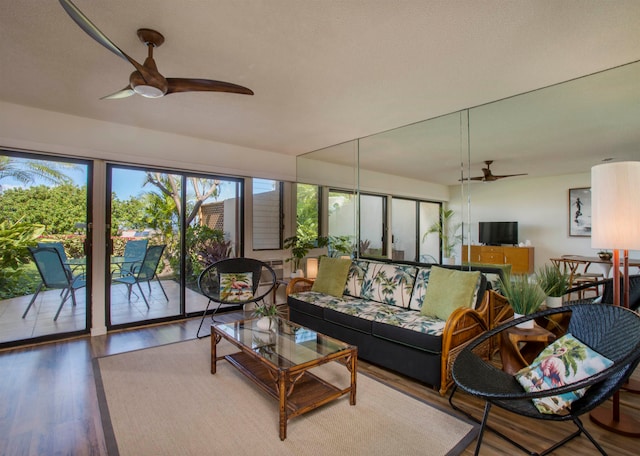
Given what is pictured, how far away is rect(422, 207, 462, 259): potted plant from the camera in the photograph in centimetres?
387

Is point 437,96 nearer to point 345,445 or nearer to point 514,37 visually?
point 514,37

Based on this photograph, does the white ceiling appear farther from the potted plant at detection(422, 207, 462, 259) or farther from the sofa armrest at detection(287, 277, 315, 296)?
the sofa armrest at detection(287, 277, 315, 296)

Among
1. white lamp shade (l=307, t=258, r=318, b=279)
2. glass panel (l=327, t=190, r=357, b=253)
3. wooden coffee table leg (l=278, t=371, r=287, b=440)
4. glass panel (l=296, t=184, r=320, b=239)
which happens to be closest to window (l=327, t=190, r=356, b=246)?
glass panel (l=327, t=190, r=357, b=253)

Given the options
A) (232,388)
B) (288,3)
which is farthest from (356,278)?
(288,3)

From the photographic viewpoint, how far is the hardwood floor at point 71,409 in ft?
5.88

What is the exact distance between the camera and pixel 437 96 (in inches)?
119

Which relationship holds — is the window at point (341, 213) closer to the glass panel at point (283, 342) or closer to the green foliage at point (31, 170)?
the glass panel at point (283, 342)

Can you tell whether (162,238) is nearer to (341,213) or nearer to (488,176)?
(341,213)

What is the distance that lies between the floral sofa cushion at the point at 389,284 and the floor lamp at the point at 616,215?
1603mm

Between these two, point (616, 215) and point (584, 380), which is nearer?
point (584, 380)

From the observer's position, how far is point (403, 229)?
190 inches

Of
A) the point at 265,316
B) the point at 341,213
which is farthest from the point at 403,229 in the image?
the point at 265,316

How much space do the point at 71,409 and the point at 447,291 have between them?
2.98m

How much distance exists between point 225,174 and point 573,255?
4.63m
